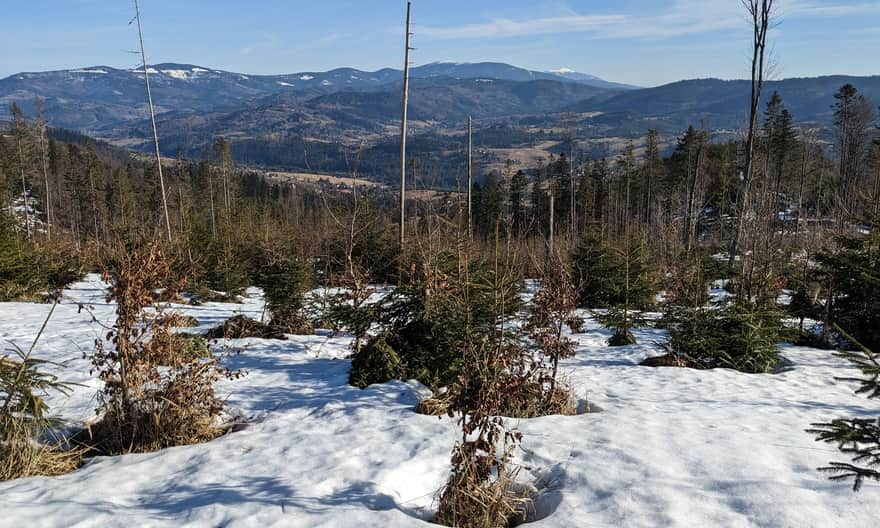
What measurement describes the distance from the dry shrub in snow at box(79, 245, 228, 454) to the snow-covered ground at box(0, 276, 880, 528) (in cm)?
32

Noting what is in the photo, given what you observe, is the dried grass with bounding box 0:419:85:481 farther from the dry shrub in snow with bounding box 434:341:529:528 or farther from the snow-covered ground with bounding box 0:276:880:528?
the dry shrub in snow with bounding box 434:341:529:528

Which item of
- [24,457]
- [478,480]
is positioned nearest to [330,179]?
[24,457]

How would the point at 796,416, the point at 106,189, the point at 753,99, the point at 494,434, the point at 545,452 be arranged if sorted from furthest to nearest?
1. the point at 106,189
2. the point at 753,99
3. the point at 796,416
4. the point at 545,452
5. the point at 494,434

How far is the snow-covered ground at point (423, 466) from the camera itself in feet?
11.7

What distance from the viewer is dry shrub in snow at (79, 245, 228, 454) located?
4789 mm

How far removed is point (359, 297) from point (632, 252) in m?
8.64

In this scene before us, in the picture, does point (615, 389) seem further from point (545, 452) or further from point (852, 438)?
point (852, 438)

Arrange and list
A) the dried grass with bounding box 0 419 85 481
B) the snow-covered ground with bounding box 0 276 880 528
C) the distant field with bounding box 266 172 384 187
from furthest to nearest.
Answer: the distant field with bounding box 266 172 384 187 → the dried grass with bounding box 0 419 85 481 → the snow-covered ground with bounding box 0 276 880 528

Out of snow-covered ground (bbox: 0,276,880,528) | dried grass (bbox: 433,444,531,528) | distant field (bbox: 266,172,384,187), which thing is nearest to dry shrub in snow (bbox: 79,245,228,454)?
snow-covered ground (bbox: 0,276,880,528)

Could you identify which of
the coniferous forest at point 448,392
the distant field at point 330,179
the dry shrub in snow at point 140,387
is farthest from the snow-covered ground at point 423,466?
the distant field at point 330,179

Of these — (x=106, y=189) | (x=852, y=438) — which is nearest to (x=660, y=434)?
(x=852, y=438)

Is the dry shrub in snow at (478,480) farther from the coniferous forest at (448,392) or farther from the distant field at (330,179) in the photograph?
the distant field at (330,179)

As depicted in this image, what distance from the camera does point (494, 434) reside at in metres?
3.86

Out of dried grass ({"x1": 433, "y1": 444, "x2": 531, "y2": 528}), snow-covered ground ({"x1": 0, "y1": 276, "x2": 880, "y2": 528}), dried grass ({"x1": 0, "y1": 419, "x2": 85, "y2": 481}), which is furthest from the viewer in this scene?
dried grass ({"x1": 0, "y1": 419, "x2": 85, "y2": 481})
